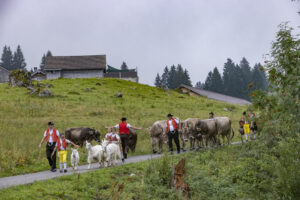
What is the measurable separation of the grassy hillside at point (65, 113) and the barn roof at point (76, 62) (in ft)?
56.0

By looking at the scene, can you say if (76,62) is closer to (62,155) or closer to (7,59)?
(62,155)

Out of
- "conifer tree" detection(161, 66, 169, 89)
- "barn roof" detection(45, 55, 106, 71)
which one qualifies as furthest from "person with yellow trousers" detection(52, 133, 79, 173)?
"conifer tree" detection(161, 66, 169, 89)

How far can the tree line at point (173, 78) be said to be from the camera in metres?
101

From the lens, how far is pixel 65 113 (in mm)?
32562

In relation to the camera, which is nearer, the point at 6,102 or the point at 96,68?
the point at 6,102

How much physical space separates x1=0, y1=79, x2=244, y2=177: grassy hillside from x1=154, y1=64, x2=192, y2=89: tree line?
154 ft

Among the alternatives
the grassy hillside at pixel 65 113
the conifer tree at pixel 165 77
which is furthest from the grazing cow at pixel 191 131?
the conifer tree at pixel 165 77

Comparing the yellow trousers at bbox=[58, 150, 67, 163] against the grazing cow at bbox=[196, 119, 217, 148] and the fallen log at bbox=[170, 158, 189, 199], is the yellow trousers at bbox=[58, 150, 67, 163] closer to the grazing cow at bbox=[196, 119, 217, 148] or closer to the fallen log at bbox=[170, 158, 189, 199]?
the fallen log at bbox=[170, 158, 189, 199]

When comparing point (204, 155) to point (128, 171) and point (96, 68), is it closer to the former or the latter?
point (128, 171)

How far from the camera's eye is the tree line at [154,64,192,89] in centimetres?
10144

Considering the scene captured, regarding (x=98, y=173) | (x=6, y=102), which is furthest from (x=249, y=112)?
(x=6, y=102)

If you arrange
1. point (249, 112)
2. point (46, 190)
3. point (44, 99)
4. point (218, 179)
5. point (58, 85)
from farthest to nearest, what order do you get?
point (58, 85) < point (44, 99) < point (249, 112) < point (218, 179) < point (46, 190)

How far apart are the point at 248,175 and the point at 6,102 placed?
3053cm

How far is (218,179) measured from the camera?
11.8m
